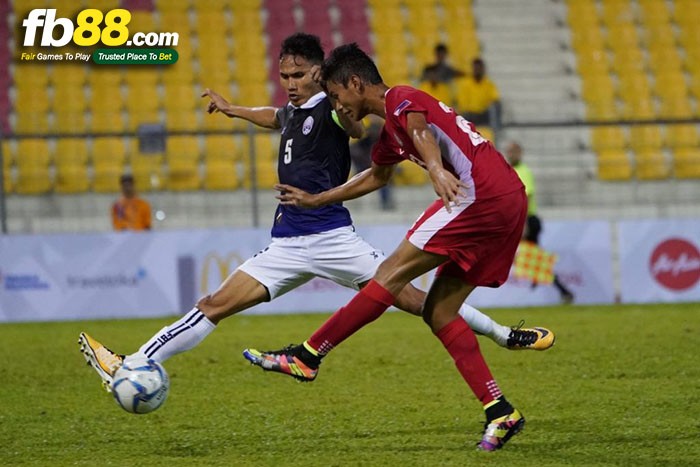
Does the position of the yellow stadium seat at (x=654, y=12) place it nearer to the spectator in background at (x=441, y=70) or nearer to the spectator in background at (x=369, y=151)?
the spectator in background at (x=441, y=70)

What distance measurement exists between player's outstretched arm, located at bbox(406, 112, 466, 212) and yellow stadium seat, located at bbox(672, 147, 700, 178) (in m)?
11.4

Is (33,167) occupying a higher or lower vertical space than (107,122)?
lower

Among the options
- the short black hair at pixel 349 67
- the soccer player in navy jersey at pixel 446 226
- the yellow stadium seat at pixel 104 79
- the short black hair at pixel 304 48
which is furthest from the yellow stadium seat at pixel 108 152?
the short black hair at pixel 349 67

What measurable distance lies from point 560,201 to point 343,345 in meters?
6.08

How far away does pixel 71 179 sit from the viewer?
15984 millimetres

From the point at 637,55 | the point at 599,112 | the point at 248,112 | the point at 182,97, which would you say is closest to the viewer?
the point at 248,112

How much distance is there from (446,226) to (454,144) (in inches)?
17.5

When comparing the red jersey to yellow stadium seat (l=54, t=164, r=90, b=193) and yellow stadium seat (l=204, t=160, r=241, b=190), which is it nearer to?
yellow stadium seat (l=204, t=160, r=241, b=190)

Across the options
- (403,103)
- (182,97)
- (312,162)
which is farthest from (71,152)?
(403,103)

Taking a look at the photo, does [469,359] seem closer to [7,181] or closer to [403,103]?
[403,103]

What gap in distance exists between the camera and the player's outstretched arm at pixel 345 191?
22.2 ft

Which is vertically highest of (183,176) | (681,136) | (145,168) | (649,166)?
(681,136)

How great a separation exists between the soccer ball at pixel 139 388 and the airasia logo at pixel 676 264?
426 inches

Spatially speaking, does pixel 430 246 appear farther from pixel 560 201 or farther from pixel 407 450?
pixel 560 201
